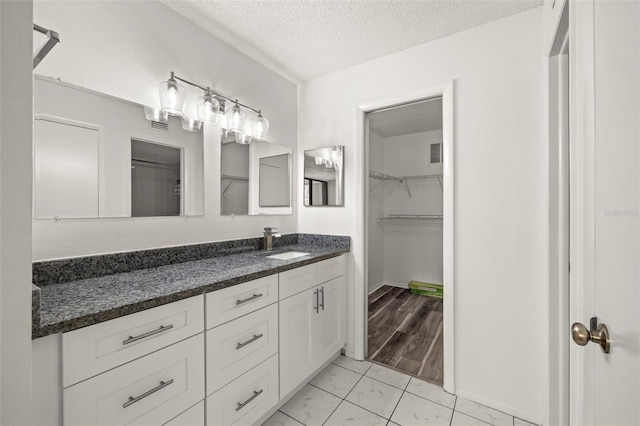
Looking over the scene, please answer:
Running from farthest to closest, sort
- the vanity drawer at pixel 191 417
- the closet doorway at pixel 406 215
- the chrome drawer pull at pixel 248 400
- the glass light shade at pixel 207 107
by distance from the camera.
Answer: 1. the closet doorway at pixel 406 215
2. the glass light shade at pixel 207 107
3. the chrome drawer pull at pixel 248 400
4. the vanity drawer at pixel 191 417

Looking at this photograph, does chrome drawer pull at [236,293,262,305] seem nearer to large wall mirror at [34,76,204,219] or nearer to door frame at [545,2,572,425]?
large wall mirror at [34,76,204,219]

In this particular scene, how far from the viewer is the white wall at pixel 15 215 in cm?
37

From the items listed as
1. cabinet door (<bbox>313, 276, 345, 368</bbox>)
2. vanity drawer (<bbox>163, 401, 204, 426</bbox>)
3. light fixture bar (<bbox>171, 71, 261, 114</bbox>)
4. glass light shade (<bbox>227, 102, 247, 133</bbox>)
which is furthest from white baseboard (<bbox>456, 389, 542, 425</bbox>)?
light fixture bar (<bbox>171, 71, 261, 114</bbox>)

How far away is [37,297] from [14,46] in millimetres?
729

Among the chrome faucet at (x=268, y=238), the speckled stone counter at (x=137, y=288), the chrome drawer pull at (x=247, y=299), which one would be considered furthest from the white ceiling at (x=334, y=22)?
the chrome drawer pull at (x=247, y=299)

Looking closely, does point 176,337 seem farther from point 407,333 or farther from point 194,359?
point 407,333

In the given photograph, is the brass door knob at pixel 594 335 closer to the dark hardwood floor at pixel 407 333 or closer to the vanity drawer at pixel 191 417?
the vanity drawer at pixel 191 417

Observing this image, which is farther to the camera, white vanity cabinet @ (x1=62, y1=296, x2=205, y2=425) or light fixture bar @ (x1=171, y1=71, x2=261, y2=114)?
light fixture bar @ (x1=171, y1=71, x2=261, y2=114)

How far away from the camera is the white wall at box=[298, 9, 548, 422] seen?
65.7 inches

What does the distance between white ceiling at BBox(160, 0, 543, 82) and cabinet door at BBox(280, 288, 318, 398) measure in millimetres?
1747

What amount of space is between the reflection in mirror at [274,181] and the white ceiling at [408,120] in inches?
50.7

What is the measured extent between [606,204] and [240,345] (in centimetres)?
147

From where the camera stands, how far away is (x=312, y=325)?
6.35ft

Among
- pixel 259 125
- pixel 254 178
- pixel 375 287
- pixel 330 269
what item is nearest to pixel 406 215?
pixel 375 287
